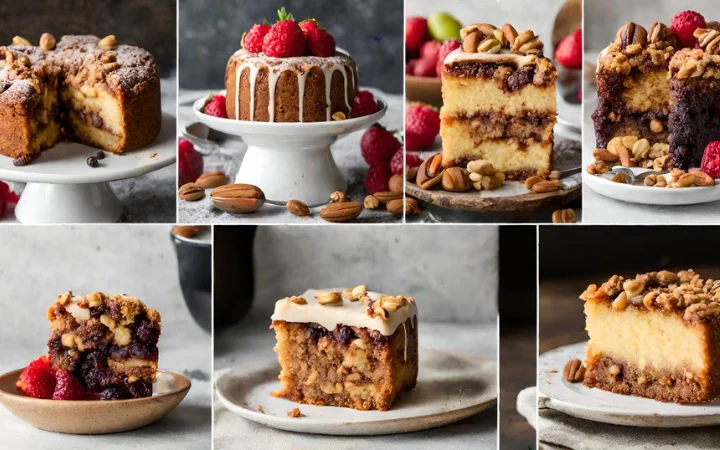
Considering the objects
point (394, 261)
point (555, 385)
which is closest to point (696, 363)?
point (555, 385)

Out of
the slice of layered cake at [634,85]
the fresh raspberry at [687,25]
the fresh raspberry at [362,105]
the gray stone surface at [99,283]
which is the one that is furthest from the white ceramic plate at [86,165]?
the fresh raspberry at [687,25]

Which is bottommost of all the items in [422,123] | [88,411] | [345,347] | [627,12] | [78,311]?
[88,411]

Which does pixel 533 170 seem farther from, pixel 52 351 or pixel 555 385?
pixel 52 351

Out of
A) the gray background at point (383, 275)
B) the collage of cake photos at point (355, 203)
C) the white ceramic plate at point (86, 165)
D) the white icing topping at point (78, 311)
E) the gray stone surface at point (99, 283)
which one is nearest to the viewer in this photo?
the white ceramic plate at point (86, 165)

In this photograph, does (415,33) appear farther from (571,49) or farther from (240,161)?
(240,161)

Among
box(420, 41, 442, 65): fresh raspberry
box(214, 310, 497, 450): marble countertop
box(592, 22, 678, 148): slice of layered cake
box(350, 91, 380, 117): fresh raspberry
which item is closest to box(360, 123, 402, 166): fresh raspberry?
box(350, 91, 380, 117): fresh raspberry

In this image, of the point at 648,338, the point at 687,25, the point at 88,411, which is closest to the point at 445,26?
the point at 687,25

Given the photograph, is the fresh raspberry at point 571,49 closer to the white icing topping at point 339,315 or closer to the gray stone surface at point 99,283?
the white icing topping at point 339,315
